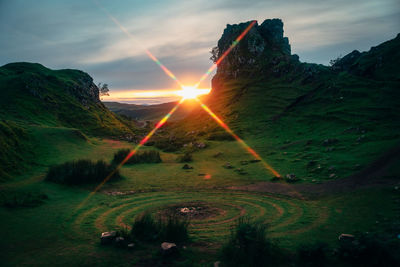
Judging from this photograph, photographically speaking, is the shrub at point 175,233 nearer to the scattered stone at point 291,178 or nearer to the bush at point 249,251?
the bush at point 249,251

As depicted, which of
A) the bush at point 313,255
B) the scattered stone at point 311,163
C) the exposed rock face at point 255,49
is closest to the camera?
the bush at point 313,255

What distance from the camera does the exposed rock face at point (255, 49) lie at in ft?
314

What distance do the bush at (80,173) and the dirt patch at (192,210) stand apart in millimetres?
Result: 10071

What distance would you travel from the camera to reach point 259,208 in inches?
653

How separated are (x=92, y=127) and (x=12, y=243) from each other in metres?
65.9

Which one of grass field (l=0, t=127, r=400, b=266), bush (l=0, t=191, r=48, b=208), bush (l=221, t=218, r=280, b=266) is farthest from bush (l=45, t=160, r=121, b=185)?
bush (l=221, t=218, r=280, b=266)

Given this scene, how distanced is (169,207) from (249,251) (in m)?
8.50

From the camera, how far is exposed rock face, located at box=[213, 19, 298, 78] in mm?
95812

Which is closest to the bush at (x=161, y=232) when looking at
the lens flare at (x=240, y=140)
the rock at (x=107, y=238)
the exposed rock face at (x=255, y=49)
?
the rock at (x=107, y=238)

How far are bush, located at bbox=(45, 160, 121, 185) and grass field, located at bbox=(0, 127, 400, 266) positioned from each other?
1.01m

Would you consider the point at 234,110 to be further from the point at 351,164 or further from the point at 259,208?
the point at 259,208

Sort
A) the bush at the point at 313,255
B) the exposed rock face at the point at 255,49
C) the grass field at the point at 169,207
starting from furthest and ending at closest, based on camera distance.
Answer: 1. the exposed rock face at the point at 255,49
2. the grass field at the point at 169,207
3. the bush at the point at 313,255

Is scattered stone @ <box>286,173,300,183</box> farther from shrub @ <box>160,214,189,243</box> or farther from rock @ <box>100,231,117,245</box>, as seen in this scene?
rock @ <box>100,231,117,245</box>

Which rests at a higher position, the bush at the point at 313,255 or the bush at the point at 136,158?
the bush at the point at 136,158
